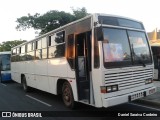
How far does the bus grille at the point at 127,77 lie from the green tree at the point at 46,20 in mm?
22940

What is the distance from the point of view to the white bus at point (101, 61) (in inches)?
293

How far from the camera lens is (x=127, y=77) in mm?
7871

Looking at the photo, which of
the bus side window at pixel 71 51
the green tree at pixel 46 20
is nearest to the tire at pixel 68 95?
the bus side window at pixel 71 51

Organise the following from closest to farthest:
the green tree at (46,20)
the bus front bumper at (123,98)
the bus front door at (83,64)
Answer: the bus front bumper at (123,98) → the bus front door at (83,64) → the green tree at (46,20)

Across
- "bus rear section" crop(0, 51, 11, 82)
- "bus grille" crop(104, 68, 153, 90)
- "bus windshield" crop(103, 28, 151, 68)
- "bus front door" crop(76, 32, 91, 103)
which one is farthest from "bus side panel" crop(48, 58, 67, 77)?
"bus rear section" crop(0, 51, 11, 82)

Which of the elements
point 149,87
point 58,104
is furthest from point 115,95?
point 58,104

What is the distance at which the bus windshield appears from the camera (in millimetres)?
7570

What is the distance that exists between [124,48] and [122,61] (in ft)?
1.48

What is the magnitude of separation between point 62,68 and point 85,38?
1.75 metres

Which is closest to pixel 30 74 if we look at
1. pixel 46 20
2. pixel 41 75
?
pixel 41 75

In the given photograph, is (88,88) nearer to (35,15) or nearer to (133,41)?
(133,41)

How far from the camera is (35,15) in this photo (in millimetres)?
31609

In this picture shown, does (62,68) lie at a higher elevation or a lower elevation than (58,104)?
higher

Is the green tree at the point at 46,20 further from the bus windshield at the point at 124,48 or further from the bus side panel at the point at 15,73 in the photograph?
the bus windshield at the point at 124,48
